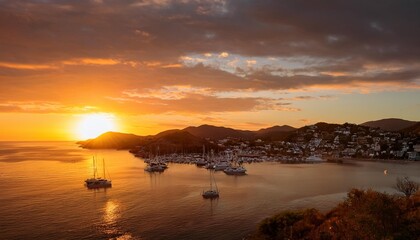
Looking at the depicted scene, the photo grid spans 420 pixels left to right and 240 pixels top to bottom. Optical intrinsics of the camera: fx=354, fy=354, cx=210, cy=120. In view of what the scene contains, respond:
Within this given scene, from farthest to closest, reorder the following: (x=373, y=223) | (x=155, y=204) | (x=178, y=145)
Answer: (x=178, y=145) < (x=155, y=204) < (x=373, y=223)

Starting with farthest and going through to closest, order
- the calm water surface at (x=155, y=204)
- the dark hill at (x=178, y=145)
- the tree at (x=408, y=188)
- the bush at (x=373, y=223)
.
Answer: the dark hill at (x=178, y=145), the tree at (x=408, y=188), the calm water surface at (x=155, y=204), the bush at (x=373, y=223)

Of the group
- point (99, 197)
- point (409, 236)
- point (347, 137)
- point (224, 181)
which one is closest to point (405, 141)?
point (347, 137)

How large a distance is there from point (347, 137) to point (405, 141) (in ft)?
121

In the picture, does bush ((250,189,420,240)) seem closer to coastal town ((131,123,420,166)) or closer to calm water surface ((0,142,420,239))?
calm water surface ((0,142,420,239))

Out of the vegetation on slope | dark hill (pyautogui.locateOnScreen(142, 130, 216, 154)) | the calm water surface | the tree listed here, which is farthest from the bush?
dark hill (pyautogui.locateOnScreen(142, 130, 216, 154))

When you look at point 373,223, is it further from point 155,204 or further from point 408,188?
point 155,204

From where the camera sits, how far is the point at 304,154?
157500 mm

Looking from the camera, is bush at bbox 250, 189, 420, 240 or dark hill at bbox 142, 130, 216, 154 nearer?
bush at bbox 250, 189, 420, 240

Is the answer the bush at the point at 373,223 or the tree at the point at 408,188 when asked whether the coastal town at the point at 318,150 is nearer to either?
the tree at the point at 408,188

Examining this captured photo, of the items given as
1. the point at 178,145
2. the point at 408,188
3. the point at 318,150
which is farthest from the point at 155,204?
the point at 318,150

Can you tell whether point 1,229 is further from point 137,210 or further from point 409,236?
point 409,236

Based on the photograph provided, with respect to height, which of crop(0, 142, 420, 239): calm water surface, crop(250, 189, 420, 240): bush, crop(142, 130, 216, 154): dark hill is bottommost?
crop(0, 142, 420, 239): calm water surface

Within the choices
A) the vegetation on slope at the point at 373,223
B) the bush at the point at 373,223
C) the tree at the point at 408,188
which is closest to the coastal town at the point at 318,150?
the tree at the point at 408,188

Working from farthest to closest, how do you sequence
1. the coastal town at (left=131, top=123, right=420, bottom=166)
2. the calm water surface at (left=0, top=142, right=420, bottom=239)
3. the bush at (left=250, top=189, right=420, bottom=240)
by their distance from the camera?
the coastal town at (left=131, top=123, right=420, bottom=166)
the calm water surface at (left=0, top=142, right=420, bottom=239)
the bush at (left=250, top=189, right=420, bottom=240)
